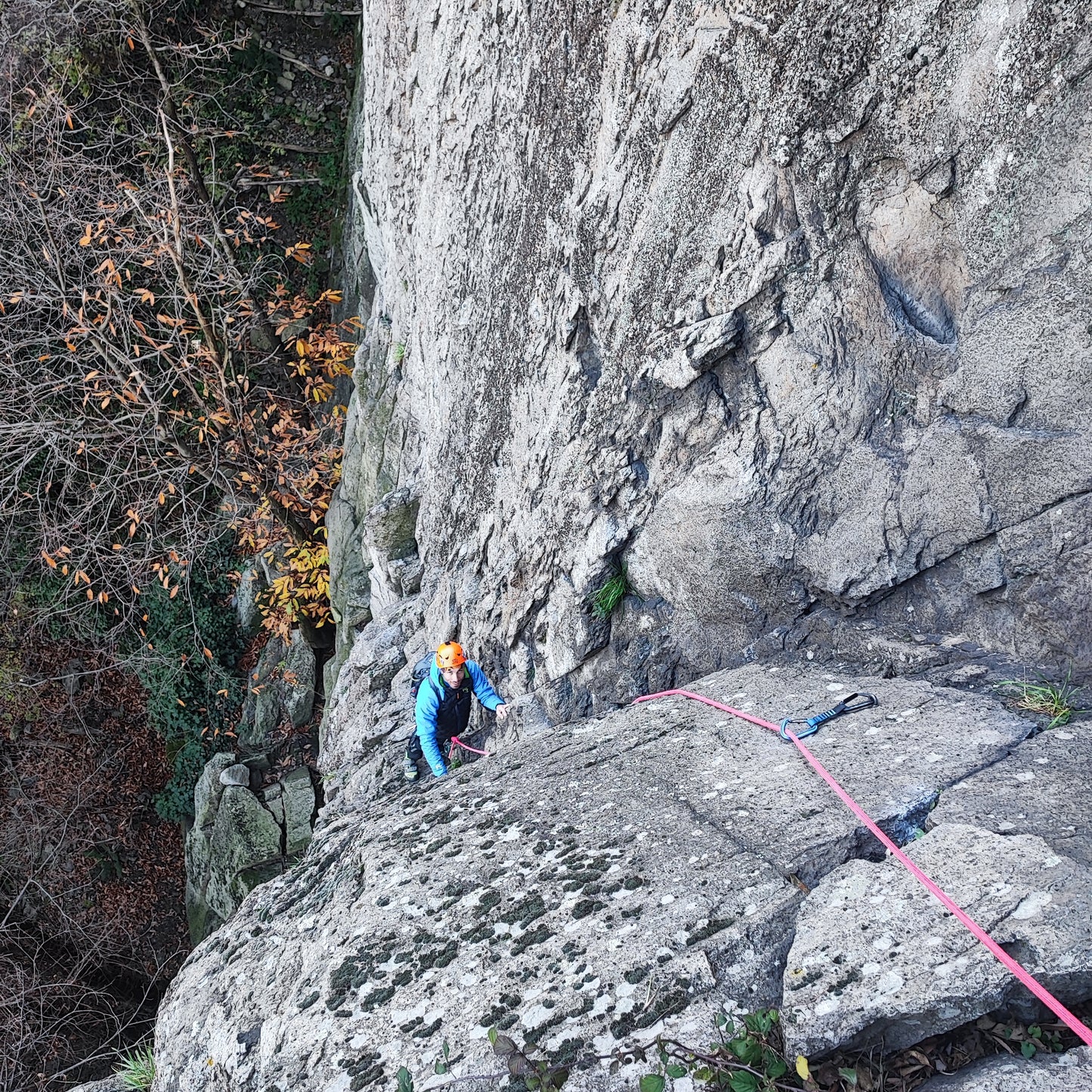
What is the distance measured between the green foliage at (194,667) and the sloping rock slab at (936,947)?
12041mm

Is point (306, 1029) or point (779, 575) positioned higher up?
point (779, 575)

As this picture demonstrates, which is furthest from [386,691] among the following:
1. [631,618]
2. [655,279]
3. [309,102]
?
[309,102]

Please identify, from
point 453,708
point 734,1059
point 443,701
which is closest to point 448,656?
point 443,701

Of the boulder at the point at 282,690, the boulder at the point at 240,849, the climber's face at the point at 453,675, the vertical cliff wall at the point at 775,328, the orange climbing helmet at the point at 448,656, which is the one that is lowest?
the boulder at the point at 240,849

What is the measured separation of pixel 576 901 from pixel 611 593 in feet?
6.95

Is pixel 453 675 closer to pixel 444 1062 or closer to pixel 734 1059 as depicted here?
pixel 444 1062

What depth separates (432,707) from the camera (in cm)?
566

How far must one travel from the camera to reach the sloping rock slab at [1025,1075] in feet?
7.56

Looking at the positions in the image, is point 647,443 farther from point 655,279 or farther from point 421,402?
point 421,402

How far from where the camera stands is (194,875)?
12.3 meters

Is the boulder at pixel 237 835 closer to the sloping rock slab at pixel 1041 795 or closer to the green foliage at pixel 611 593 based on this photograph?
the green foliage at pixel 611 593

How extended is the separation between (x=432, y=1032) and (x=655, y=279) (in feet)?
12.6

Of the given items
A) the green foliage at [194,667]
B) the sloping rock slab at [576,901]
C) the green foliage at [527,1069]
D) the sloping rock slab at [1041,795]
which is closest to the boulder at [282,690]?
the green foliage at [194,667]

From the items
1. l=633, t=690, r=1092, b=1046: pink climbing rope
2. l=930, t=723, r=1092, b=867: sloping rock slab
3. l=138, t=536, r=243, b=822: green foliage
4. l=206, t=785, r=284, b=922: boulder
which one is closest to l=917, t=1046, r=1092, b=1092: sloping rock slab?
l=633, t=690, r=1092, b=1046: pink climbing rope
